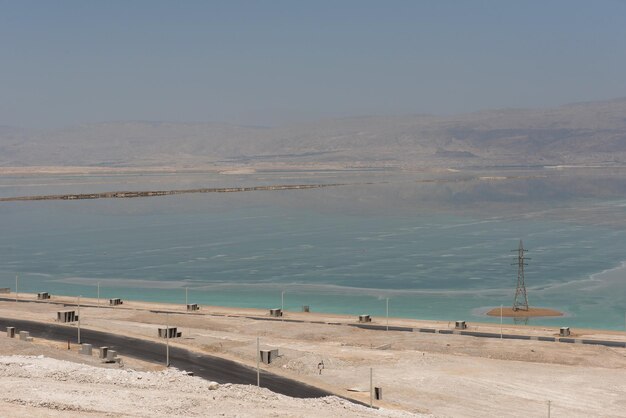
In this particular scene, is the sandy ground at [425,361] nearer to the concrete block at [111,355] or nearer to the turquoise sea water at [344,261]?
the concrete block at [111,355]

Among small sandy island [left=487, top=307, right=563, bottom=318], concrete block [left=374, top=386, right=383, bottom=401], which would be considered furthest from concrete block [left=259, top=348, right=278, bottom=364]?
small sandy island [left=487, top=307, right=563, bottom=318]

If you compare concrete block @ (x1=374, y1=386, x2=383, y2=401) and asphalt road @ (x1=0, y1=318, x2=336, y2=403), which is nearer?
concrete block @ (x1=374, y1=386, x2=383, y2=401)

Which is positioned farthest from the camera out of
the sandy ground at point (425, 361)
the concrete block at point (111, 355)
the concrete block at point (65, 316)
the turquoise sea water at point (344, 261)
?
the turquoise sea water at point (344, 261)

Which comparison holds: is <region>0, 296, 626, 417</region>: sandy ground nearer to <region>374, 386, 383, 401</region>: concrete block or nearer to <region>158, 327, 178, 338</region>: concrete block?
<region>374, 386, 383, 401</region>: concrete block

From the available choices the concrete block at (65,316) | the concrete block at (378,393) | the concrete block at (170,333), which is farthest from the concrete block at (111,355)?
the concrete block at (378,393)

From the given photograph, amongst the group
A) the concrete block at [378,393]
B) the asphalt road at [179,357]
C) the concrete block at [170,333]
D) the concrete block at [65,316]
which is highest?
the concrete block at [65,316]

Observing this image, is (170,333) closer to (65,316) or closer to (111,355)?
(111,355)
